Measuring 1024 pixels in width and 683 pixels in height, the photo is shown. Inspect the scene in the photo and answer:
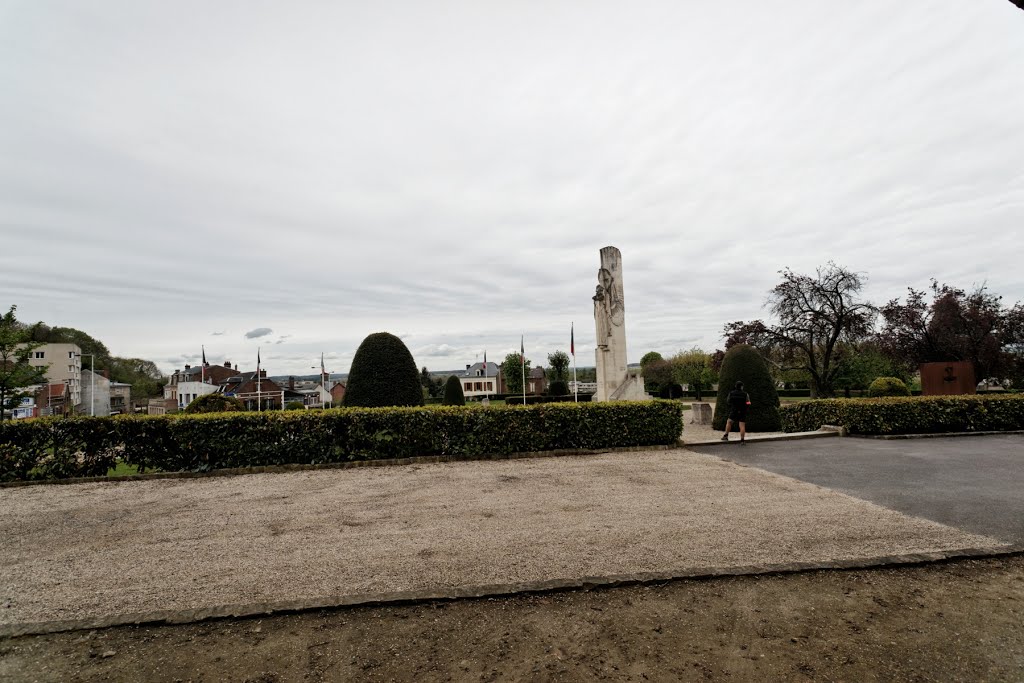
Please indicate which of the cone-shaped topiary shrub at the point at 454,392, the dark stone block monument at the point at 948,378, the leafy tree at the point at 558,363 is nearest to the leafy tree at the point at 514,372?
the leafy tree at the point at 558,363

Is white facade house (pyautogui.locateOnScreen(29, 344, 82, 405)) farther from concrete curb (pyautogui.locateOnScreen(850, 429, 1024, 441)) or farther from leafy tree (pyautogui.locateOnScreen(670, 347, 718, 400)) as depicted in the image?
concrete curb (pyautogui.locateOnScreen(850, 429, 1024, 441))

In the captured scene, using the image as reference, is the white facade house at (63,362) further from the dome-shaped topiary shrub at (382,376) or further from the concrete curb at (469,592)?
the concrete curb at (469,592)

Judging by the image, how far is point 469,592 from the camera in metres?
4.11

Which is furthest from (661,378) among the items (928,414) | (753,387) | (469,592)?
(469,592)

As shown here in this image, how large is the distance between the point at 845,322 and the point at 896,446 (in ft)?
61.1

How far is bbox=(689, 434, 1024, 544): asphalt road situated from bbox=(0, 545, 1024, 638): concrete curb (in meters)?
1.51

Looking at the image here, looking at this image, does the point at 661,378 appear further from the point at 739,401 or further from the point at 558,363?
the point at 739,401

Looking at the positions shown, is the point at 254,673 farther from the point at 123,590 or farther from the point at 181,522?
the point at 181,522

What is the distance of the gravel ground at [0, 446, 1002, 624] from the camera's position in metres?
4.44

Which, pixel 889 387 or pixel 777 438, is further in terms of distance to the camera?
pixel 889 387

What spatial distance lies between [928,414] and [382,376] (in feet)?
47.3

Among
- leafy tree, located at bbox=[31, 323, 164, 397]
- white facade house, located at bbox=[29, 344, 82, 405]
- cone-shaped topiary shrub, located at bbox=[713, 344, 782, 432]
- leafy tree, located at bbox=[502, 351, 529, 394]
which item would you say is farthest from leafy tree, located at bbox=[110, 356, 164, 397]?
cone-shaped topiary shrub, located at bbox=[713, 344, 782, 432]

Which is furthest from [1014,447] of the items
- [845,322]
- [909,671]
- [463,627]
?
[845,322]

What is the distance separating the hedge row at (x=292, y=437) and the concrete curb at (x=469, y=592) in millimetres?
6774
